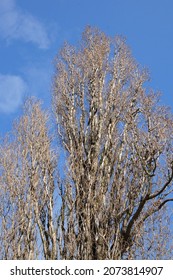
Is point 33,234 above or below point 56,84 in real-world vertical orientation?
below

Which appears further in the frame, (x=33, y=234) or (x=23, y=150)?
(x=23, y=150)

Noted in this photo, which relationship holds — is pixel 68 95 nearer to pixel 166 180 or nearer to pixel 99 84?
pixel 99 84

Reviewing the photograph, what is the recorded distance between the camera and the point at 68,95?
10.9m

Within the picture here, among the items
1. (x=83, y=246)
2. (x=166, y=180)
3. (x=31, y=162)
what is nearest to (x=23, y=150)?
(x=31, y=162)

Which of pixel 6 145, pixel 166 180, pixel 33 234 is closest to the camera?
pixel 166 180

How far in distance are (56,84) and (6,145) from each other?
1.66m

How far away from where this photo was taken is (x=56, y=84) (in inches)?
437

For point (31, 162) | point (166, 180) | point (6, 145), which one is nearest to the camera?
point (166, 180)

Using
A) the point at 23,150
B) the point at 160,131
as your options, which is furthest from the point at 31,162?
the point at 160,131

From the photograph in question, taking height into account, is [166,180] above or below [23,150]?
below
